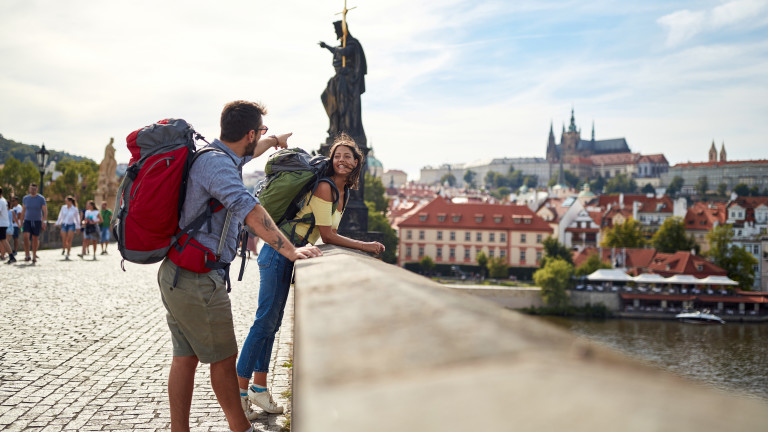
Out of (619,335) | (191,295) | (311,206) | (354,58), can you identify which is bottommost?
(619,335)

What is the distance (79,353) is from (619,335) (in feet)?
131

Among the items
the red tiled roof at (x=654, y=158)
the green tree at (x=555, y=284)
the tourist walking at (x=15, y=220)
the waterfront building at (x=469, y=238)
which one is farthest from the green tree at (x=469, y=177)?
the tourist walking at (x=15, y=220)

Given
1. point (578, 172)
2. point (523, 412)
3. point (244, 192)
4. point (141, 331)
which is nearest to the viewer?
point (523, 412)

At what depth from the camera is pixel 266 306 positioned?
390cm

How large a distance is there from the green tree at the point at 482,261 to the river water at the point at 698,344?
53.7ft

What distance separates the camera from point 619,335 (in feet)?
134

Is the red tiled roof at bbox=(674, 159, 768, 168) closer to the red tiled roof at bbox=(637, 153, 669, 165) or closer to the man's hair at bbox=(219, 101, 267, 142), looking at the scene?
A: the red tiled roof at bbox=(637, 153, 669, 165)

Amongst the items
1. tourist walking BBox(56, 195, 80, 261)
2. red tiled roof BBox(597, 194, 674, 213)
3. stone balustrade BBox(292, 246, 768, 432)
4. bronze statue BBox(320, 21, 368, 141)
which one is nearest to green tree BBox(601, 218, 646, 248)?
red tiled roof BBox(597, 194, 674, 213)

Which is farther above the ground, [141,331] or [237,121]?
[237,121]

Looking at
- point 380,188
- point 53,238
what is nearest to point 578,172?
point 380,188

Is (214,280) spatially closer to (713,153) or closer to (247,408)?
(247,408)

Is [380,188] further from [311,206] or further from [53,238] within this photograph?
[311,206]

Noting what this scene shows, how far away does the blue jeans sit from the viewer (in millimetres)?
3867

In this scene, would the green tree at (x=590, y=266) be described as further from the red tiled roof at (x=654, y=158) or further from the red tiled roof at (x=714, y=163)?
the red tiled roof at (x=654, y=158)
